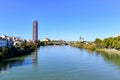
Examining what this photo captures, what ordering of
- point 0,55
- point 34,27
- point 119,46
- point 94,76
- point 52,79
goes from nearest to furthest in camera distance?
point 52,79 → point 94,76 → point 0,55 → point 119,46 → point 34,27

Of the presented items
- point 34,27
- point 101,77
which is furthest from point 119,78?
point 34,27

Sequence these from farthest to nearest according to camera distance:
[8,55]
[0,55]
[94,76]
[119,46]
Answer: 1. [119,46]
2. [8,55]
3. [0,55]
4. [94,76]

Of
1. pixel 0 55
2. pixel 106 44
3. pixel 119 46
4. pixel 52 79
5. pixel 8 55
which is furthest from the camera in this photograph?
pixel 106 44

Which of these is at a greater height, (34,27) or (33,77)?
(34,27)

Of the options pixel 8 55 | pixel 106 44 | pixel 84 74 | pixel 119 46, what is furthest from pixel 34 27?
pixel 84 74

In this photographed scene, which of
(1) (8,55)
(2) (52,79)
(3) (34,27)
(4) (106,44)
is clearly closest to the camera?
(2) (52,79)

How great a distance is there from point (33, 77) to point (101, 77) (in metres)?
4.08

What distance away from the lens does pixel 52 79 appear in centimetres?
1389

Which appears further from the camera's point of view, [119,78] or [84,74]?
[84,74]

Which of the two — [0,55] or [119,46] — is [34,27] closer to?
[119,46]

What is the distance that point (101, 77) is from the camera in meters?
14.7

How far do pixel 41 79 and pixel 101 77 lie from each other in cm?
364

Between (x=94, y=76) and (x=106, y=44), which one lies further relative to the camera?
(x=106, y=44)

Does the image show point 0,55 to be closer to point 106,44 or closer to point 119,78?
point 119,78
